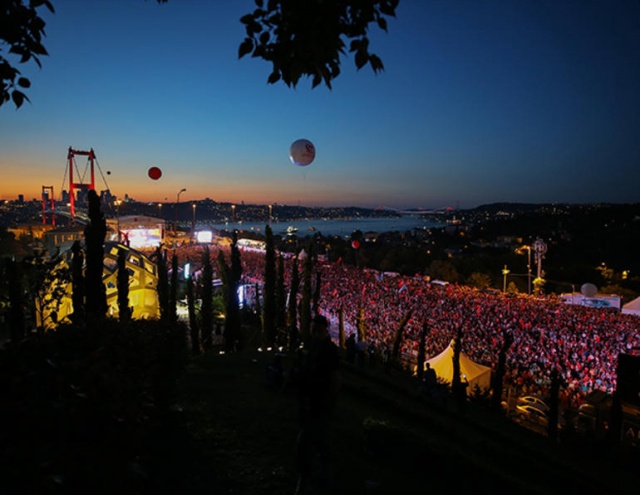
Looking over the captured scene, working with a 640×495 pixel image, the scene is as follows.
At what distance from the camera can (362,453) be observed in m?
6.14

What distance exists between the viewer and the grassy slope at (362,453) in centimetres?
525

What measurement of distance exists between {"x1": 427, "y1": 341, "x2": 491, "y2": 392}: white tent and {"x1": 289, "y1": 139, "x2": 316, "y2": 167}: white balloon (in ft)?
33.8

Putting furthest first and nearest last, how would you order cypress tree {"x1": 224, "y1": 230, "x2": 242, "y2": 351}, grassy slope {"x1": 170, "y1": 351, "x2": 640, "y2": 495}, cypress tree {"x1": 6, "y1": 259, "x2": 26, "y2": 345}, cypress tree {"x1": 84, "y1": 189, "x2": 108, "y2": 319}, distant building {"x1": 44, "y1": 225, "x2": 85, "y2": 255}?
1. distant building {"x1": 44, "y1": 225, "x2": 85, "y2": 255}
2. cypress tree {"x1": 224, "y1": 230, "x2": 242, "y2": 351}
3. cypress tree {"x1": 6, "y1": 259, "x2": 26, "y2": 345}
4. cypress tree {"x1": 84, "y1": 189, "x2": 108, "y2": 319}
5. grassy slope {"x1": 170, "y1": 351, "x2": 640, "y2": 495}

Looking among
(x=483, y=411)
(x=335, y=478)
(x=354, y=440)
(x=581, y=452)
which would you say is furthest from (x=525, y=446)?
(x=335, y=478)

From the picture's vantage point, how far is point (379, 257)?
248 feet

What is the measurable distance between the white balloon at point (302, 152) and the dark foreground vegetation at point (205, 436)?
30.1ft

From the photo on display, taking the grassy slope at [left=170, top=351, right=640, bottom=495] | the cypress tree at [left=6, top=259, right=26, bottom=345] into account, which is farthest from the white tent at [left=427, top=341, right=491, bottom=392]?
the cypress tree at [left=6, top=259, right=26, bottom=345]

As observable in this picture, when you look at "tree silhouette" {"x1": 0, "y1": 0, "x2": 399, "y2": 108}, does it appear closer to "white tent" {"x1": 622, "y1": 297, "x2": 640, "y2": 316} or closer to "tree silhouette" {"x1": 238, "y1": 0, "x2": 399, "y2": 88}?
"tree silhouette" {"x1": 238, "y1": 0, "x2": 399, "y2": 88}

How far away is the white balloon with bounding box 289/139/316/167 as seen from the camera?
1722 cm

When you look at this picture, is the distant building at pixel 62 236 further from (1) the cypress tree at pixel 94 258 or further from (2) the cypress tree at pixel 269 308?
(1) the cypress tree at pixel 94 258

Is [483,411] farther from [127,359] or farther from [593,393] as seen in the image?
[127,359]

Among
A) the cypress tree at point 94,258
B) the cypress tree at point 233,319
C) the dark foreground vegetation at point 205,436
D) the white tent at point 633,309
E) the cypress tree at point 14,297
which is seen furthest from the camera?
the white tent at point 633,309

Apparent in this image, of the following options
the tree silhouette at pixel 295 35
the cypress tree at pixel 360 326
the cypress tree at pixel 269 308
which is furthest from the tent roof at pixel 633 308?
the tree silhouette at pixel 295 35

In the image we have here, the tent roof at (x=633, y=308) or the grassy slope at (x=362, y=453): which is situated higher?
the grassy slope at (x=362, y=453)
